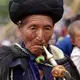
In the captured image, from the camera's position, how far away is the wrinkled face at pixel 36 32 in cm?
511

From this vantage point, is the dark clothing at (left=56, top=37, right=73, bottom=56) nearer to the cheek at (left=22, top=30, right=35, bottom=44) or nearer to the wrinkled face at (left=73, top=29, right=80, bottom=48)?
the wrinkled face at (left=73, top=29, right=80, bottom=48)

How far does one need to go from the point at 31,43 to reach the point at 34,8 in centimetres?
34

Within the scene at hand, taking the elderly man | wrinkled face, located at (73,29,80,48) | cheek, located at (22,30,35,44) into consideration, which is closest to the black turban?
the elderly man

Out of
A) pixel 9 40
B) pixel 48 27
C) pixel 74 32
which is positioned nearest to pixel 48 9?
pixel 48 27

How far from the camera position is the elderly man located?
16.9 feet

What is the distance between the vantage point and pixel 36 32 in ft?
16.8

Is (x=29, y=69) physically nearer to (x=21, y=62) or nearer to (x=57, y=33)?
(x=21, y=62)

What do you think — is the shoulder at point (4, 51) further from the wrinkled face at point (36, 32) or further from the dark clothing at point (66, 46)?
the dark clothing at point (66, 46)

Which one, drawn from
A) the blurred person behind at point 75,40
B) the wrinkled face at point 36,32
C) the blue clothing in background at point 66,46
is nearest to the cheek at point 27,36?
the wrinkled face at point 36,32

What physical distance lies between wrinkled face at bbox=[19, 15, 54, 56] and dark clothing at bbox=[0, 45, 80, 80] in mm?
115

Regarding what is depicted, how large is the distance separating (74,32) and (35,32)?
7.58 feet

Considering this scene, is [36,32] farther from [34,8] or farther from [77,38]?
[77,38]

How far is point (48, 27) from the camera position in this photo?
17.0 ft

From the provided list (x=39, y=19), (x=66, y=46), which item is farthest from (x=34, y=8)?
(x=66, y=46)
